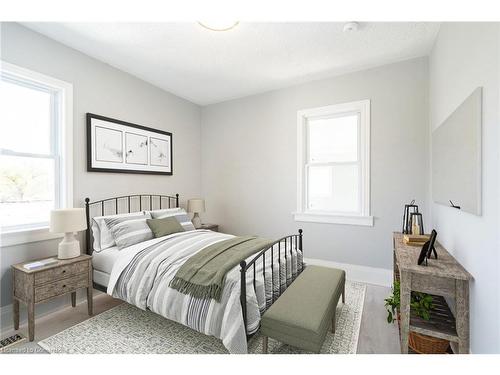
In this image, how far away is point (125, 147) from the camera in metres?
3.04

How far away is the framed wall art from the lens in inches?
107

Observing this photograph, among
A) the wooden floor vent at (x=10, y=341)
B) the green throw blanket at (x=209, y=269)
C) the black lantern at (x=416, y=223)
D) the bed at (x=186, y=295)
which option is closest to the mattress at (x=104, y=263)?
the bed at (x=186, y=295)

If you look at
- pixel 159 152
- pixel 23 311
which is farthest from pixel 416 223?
pixel 23 311

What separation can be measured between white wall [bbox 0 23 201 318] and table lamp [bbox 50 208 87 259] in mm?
322

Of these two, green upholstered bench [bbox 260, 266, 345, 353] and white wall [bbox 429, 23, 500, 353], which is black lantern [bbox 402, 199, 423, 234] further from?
green upholstered bench [bbox 260, 266, 345, 353]

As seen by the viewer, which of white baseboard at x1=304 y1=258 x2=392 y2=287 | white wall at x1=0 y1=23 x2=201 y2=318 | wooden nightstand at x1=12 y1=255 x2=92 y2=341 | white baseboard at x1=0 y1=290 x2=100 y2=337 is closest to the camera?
wooden nightstand at x1=12 y1=255 x2=92 y2=341

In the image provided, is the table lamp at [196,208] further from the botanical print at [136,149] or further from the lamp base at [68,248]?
the lamp base at [68,248]

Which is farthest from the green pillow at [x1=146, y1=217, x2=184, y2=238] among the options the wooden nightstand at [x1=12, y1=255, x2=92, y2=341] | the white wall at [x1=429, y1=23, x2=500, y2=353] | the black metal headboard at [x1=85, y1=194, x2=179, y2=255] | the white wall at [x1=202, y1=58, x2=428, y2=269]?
the white wall at [x1=429, y1=23, x2=500, y2=353]

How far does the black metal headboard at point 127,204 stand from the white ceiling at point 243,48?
1.66 metres

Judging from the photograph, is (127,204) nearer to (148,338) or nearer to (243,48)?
(148,338)

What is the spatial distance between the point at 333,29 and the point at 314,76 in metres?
1.01

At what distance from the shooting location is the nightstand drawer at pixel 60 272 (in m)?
1.93

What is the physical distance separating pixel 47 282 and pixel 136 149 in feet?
5.89

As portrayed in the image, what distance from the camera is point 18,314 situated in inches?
80.5
